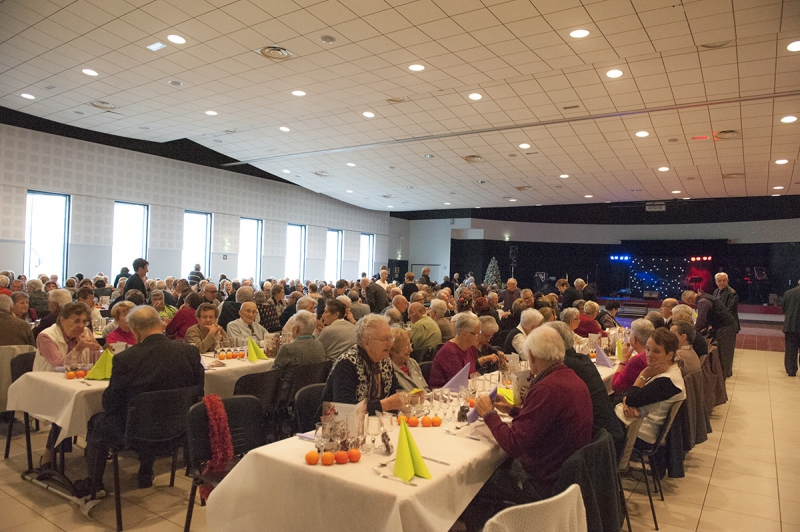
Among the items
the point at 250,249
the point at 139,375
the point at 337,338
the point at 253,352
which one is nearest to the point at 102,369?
the point at 139,375

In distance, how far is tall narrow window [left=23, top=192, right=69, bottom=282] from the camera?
1253 centimetres

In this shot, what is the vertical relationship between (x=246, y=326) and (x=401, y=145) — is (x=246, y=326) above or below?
below

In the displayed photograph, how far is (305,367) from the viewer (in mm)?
4379

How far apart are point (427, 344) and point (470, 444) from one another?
3.02m

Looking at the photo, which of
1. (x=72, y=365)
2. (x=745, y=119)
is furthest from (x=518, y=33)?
(x=72, y=365)

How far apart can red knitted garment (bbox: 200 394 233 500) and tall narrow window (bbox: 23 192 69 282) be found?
468 inches

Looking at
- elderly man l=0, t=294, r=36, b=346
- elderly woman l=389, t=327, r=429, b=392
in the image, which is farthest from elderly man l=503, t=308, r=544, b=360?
elderly man l=0, t=294, r=36, b=346

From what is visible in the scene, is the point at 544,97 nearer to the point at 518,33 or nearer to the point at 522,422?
the point at 518,33

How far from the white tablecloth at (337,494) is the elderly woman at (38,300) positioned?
6.37 m

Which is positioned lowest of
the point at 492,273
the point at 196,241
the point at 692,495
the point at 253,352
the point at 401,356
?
the point at 692,495

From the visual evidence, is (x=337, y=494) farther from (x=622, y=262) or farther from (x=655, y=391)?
(x=622, y=262)

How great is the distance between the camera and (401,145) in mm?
12641

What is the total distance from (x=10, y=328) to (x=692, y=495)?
604 centimetres

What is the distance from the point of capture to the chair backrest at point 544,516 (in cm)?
169
